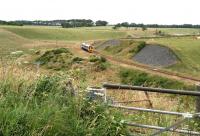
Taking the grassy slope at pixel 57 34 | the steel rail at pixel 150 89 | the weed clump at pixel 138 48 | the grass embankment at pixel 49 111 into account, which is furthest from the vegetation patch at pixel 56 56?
the grassy slope at pixel 57 34

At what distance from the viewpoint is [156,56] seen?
2712 inches

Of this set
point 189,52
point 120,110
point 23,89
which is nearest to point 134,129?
point 120,110

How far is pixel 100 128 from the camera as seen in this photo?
6.82 m

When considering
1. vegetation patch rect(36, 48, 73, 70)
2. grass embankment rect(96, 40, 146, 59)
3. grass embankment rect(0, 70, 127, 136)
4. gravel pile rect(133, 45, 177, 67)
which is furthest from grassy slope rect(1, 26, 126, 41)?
grass embankment rect(0, 70, 127, 136)

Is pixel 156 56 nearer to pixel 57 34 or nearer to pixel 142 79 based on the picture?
pixel 142 79

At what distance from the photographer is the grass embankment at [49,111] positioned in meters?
6.44

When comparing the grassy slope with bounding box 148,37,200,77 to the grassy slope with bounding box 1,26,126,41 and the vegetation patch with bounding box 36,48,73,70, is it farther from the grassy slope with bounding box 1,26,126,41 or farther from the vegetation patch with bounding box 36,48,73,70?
the grassy slope with bounding box 1,26,126,41

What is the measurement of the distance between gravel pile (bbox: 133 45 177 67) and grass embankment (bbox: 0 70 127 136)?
183ft

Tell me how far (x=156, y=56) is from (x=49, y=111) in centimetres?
6268

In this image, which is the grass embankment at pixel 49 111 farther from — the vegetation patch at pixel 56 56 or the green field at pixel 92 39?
the vegetation patch at pixel 56 56

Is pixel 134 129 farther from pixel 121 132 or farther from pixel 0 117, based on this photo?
pixel 0 117

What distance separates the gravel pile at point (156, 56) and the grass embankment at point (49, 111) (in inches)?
2197

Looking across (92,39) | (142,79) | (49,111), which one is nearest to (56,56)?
(142,79)

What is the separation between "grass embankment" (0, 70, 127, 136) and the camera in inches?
254
